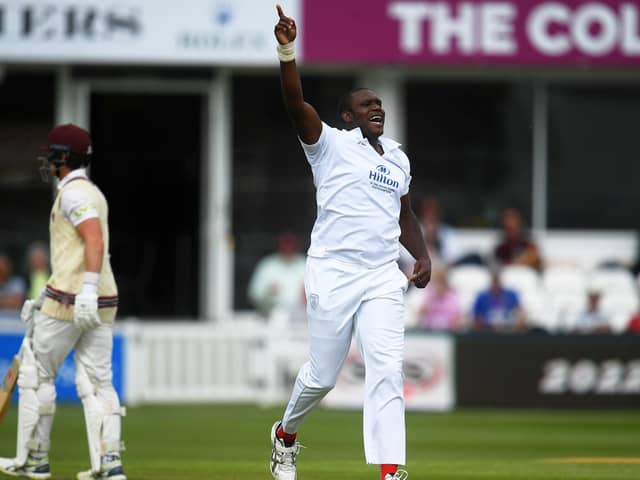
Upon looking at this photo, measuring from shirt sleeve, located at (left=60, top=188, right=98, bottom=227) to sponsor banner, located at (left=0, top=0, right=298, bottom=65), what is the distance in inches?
350

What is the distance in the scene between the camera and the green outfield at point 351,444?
27.2ft

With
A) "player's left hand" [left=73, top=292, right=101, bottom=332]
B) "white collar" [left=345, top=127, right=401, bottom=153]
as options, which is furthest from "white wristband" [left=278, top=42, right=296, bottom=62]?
"player's left hand" [left=73, top=292, right=101, bottom=332]

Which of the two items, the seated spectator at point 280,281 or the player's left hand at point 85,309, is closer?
the player's left hand at point 85,309

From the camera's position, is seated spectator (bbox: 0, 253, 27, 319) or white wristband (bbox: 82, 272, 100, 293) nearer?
white wristband (bbox: 82, 272, 100, 293)

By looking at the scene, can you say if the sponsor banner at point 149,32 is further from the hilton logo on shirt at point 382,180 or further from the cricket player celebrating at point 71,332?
the hilton logo on shirt at point 382,180

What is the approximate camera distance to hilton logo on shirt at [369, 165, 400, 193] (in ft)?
22.7

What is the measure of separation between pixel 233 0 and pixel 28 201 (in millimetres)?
3790

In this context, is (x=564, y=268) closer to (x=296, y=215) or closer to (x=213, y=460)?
(x=296, y=215)

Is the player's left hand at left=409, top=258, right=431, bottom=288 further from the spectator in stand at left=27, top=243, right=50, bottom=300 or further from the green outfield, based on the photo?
the spectator in stand at left=27, top=243, right=50, bottom=300

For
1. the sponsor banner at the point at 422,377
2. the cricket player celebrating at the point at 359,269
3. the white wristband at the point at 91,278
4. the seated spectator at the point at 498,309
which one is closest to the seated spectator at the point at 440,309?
the seated spectator at the point at 498,309

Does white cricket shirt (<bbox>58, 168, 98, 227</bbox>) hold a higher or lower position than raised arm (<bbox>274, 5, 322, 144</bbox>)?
lower

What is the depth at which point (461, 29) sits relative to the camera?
16234mm

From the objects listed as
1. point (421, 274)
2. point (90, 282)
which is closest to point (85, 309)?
point (90, 282)

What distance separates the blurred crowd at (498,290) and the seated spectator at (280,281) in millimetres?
12
